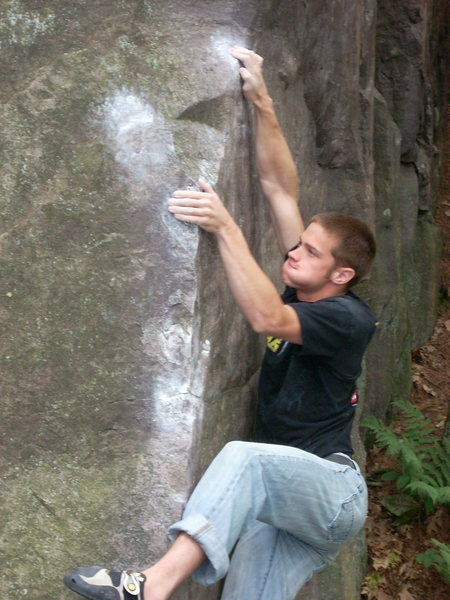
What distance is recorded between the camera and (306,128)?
15.6ft

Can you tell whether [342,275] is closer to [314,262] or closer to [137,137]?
[314,262]

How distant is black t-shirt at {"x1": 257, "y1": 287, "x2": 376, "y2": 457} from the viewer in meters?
3.30

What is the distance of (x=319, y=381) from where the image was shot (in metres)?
3.45

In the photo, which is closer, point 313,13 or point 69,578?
point 69,578

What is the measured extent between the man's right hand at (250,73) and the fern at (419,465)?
11.1 ft

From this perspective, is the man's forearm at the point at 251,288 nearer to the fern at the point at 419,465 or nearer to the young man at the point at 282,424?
the young man at the point at 282,424

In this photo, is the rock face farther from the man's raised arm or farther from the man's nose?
the man's nose

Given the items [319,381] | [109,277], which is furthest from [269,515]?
[109,277]

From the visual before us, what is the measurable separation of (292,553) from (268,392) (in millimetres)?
695

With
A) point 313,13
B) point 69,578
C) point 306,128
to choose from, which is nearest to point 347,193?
point 306,128

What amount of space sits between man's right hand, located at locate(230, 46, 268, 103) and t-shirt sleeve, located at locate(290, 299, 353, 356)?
93 cm

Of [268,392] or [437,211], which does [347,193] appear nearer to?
[268,392]

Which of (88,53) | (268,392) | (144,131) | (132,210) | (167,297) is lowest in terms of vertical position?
(268,392)

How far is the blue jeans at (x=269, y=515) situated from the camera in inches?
115
